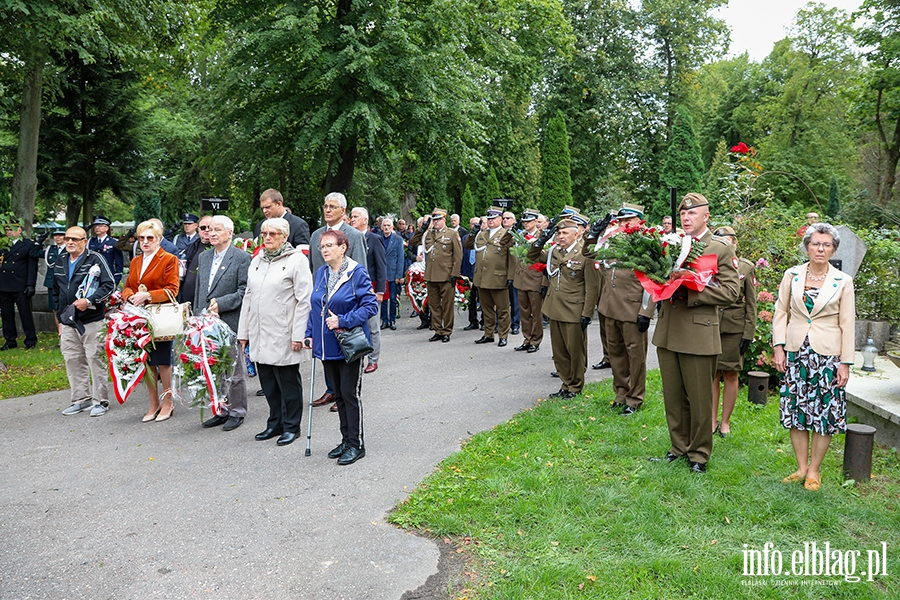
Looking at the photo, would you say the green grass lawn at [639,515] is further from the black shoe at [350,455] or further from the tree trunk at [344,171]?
the tree trunk at [344,171]

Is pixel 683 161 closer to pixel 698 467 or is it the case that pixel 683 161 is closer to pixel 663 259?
pixel 698 467

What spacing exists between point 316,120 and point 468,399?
8490 millimetres

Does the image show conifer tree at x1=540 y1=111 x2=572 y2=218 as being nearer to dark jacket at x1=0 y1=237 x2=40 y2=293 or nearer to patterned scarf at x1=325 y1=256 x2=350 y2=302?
dark jacket at x1=0 y1=237 x2=40 y2=293

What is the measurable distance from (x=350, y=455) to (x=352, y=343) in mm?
1002

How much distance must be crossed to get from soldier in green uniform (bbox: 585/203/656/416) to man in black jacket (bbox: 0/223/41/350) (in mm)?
10841

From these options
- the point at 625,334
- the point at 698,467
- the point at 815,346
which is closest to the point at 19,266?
the point at 625,334

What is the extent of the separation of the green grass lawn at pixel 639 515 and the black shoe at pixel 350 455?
74 centimetres

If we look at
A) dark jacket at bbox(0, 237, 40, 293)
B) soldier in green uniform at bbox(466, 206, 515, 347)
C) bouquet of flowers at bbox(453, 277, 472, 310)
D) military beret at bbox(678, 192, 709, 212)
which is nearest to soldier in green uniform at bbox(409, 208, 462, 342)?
soldier in green uniform at bbox(466, 206, 515, 347)

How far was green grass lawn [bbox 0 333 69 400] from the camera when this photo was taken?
8.87 m

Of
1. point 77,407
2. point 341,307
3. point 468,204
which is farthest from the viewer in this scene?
point 468,204

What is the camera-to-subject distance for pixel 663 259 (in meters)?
4.86

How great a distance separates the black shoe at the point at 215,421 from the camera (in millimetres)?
6859

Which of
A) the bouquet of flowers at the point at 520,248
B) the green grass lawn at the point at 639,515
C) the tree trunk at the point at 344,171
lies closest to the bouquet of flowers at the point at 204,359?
the green grass lawn at the point at 639,515

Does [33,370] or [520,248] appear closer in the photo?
[520,248]
